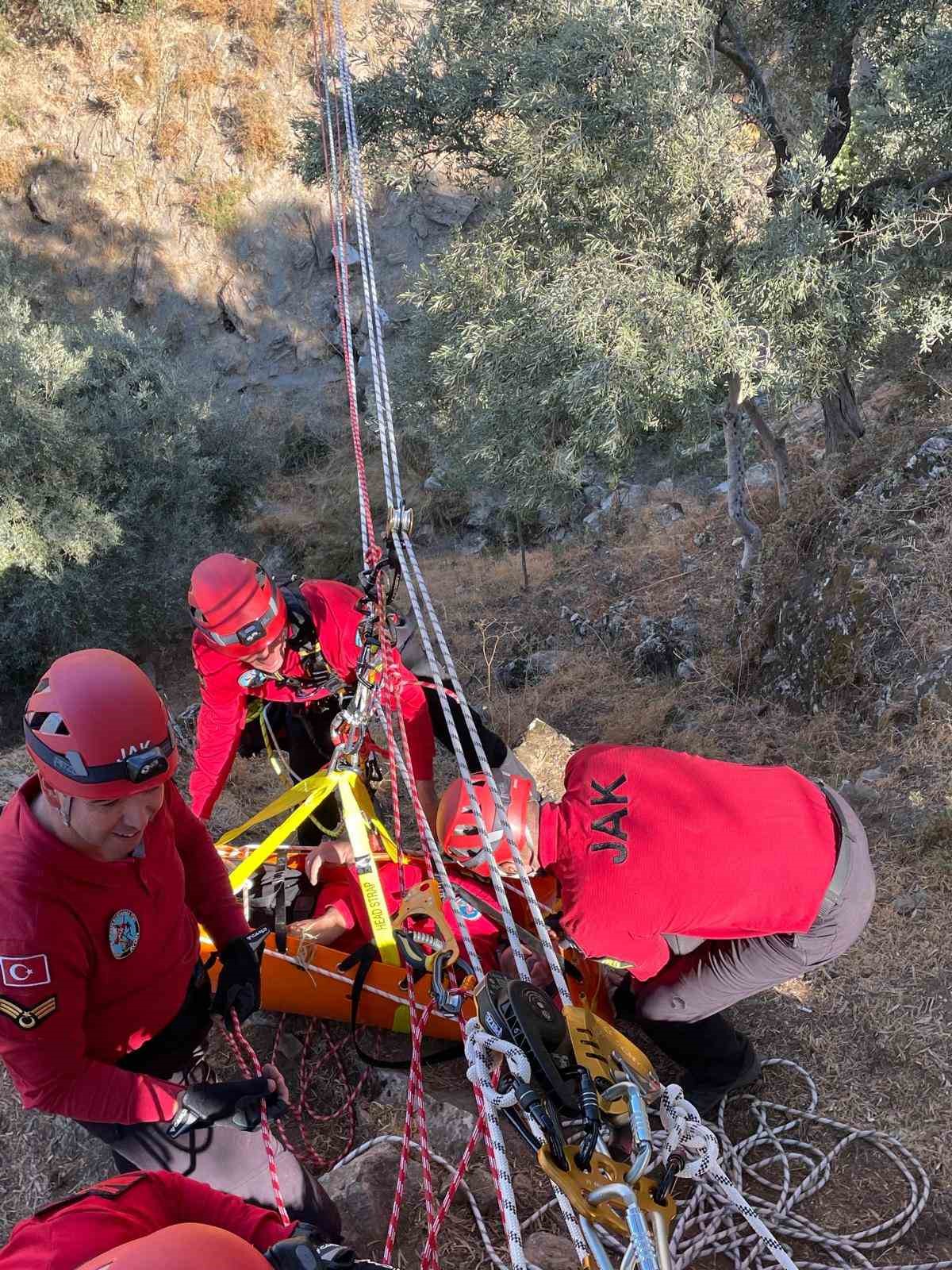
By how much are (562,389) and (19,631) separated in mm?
6616

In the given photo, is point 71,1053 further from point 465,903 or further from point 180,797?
point 465,903

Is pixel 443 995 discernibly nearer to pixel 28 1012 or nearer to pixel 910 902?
pixel 28 1012

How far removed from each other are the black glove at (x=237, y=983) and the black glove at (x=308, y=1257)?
2.86 ft

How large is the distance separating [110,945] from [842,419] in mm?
6475

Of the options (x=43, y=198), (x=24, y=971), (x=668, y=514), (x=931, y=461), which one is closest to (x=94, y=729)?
(x=24, y=971)

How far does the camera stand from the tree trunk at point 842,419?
661cm

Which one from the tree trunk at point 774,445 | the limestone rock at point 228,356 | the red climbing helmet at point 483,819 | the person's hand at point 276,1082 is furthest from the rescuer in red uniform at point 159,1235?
the limestone rock at point 228,356

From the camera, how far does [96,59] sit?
16.6 m

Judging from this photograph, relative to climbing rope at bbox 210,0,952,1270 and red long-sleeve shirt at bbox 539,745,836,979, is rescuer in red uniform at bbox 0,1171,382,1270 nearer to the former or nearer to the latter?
climbing rope at bbox 210,0,952,1270

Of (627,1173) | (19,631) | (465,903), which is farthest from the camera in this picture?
(19,631)

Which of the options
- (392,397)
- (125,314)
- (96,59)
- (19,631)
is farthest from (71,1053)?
(96,59)

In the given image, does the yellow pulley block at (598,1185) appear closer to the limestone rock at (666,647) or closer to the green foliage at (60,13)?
the limestone rock at (666,647)

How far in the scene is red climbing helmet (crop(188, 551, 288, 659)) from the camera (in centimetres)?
311

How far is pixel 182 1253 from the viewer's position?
104 cm
